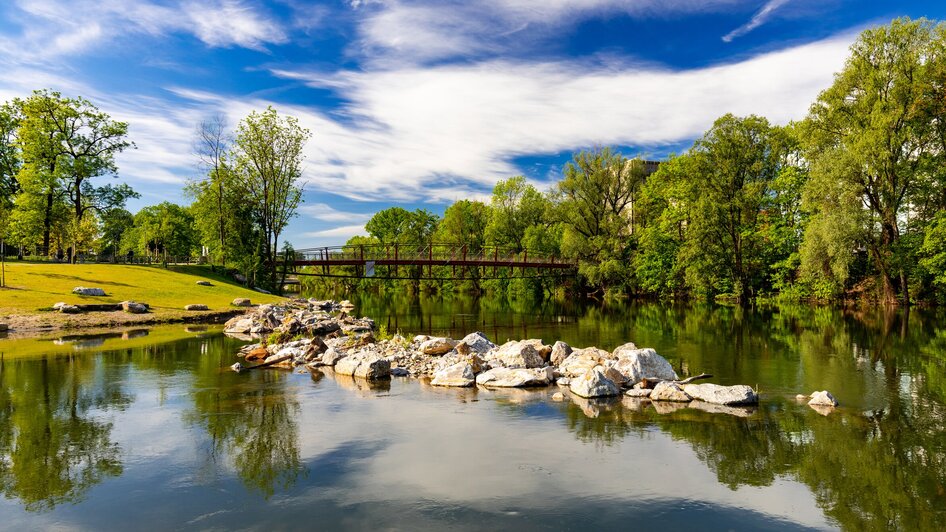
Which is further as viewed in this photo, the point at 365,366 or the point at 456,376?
the point at 365,366

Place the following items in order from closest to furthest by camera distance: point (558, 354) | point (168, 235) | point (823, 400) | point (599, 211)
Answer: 1. point (823, 400)
2. point (558, 354)
3. point (599, 211)
4. point (168, 235)

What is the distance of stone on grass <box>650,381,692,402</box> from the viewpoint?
17.3 meters

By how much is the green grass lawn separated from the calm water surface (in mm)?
22155

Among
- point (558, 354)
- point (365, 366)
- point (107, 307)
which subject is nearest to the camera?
point (365, 366)

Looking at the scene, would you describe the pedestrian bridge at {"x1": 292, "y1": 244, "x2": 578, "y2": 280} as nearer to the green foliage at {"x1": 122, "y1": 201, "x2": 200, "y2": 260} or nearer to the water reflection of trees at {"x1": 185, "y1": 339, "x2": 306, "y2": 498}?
the green foliage at {"x1": 122, "y1": 201, "x2": 200, "y2": 260}

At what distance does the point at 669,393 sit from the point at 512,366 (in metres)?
6.32

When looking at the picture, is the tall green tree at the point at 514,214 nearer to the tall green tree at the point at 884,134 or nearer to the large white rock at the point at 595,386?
the tall green tree at the point at 884,134

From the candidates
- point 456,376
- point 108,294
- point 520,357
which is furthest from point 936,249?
point 108,294

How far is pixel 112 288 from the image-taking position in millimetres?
47219

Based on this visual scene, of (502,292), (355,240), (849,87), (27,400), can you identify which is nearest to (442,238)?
(502,292)

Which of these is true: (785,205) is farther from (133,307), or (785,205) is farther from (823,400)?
(133,307)

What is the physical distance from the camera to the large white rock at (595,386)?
17.8 m

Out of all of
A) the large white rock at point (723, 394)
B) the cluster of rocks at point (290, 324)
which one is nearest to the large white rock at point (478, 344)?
the cluster of rocks at point (290, 324)

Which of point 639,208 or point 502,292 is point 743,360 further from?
point 502,292
